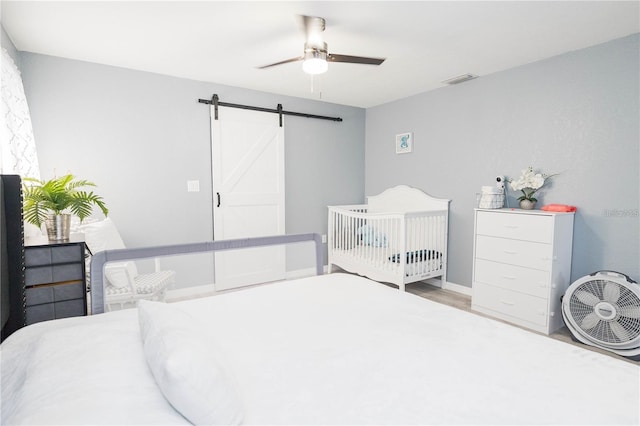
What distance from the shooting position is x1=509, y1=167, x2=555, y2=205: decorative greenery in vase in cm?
283

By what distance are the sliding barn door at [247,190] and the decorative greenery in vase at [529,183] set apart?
7.95ft

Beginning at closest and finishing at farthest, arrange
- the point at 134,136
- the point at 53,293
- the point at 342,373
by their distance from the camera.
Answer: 1. the point at 342,373
2. the point at 53,293
3. the point at 134,136

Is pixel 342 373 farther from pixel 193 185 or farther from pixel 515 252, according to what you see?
pixel 193 185

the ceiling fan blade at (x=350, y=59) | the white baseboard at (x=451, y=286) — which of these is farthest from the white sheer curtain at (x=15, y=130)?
the white baseboard at (x=451, y=286)

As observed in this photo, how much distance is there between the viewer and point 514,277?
274 cm

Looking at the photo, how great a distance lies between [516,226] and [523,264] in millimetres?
307

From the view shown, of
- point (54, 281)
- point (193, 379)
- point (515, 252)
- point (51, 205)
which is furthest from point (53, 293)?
point (515, 252)

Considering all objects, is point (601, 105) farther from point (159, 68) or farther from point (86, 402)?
point (159, 68)

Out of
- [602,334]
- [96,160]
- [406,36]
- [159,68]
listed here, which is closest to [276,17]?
[406,36]

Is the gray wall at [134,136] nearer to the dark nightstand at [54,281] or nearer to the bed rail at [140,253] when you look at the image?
the dark nightstand at [54,281]

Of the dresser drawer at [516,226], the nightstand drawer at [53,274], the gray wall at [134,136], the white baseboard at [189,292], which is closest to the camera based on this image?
the nightstand drawer at [53,274]

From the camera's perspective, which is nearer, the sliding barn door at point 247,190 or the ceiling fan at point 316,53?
the ceiling fan at point 316,53

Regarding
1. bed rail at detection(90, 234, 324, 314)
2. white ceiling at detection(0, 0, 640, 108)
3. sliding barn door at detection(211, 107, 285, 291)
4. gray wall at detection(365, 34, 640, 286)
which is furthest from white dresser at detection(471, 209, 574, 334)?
sliding barn door at detection(211, 107, 285, 291)

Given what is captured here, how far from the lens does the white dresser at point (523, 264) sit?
2.55m
